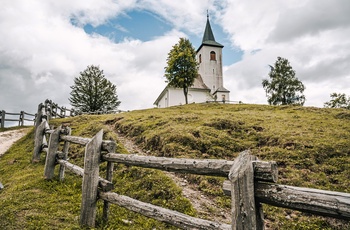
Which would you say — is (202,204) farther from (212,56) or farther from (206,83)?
(212,56)

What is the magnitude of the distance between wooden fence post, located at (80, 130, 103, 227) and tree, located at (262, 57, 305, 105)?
3908 cm

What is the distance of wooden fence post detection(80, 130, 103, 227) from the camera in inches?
155

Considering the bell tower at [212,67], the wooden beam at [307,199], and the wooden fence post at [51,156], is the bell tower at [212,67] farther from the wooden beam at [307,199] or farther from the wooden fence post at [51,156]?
the wooden beam at [307,199]

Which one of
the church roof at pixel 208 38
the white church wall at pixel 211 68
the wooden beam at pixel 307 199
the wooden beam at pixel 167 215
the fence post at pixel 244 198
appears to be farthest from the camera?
the church roof at pixel 208 38

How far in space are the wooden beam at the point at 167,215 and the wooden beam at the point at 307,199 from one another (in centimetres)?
59

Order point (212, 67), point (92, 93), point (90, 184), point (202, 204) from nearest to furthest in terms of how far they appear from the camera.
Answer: point (90, 184)
point (202, 204)
point (92, 93)
point (212, 67)

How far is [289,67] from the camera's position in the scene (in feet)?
127

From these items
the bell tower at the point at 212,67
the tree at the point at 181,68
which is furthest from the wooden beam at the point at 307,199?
the bell tower at the point at 212,67

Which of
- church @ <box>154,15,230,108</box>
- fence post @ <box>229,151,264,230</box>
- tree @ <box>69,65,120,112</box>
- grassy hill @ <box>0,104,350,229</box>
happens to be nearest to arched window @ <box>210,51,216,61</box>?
church @ <box>154,15,230,108</box>

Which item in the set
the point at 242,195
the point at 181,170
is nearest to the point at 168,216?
the point at 181,170

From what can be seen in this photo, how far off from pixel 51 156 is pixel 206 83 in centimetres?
4096

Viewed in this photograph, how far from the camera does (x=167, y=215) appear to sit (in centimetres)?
304

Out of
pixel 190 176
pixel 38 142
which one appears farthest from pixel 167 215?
pixel 38 142

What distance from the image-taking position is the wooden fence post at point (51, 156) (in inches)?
239
